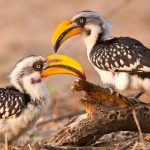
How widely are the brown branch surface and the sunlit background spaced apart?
4951 mm

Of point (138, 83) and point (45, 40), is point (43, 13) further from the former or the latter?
point (138, 83)

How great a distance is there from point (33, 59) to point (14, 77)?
288 mm

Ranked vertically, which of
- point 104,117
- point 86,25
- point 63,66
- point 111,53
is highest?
point 86,25

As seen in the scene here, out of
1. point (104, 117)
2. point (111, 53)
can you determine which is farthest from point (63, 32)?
point (104, 117)

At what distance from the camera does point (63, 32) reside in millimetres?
9234

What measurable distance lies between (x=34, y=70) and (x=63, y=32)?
0.60 metres

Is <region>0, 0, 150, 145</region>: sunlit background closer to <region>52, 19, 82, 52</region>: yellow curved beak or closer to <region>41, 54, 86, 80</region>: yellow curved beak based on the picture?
<region>52, 19, 82, 52</region>: yellow curved beak

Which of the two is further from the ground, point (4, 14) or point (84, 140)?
point (4, 14)

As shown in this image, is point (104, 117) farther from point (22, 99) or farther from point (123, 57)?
point (123, 57)

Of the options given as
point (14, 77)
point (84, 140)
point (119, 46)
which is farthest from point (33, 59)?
point (84, 140)

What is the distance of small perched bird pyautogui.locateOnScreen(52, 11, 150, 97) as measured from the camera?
8734 millimetres

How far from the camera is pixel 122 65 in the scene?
8.86m

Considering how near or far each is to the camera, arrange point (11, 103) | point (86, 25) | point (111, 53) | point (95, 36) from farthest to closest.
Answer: point (86, 25), point (95, 36), point (111, 53), point (11, 103)

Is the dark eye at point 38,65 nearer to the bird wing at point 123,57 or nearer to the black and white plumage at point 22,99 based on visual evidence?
the black and white plumage at point 22,99
